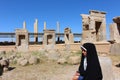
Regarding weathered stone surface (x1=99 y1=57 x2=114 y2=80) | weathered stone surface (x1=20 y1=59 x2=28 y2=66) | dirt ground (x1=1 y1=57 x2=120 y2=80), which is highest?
weathered stone surface (x1=99 y1=57 x2=114 y2=80)

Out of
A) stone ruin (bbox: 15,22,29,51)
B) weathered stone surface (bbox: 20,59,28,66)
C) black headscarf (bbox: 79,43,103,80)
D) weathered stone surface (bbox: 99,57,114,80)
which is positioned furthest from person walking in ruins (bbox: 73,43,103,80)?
stone ruin (bbox: 15,22,29,51)

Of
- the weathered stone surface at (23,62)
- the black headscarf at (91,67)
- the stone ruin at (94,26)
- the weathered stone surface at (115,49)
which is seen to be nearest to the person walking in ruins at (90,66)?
the black headscarf at (91,67)

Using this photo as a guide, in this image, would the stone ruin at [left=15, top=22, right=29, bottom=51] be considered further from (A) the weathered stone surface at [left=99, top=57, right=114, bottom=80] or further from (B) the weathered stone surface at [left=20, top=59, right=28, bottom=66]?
(A) the weathered stone surface at [left=99, top=57, right=114, bottom=80]

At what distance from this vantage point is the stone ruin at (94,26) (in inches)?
881

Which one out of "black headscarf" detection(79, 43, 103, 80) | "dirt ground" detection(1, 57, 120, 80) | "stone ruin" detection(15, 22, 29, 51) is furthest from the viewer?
"stone ruin" detection(15, 22, 29, 51)

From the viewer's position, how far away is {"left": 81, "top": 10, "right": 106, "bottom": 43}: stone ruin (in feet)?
73.4

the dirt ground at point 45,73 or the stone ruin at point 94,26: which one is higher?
the stone ruin at point 94,26

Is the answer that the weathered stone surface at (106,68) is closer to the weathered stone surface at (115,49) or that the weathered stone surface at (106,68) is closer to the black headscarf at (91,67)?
the black headscarf at (91,67)

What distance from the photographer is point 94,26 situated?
22.6 meters

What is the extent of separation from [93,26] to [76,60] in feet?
32.5

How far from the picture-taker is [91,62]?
14.1 ft

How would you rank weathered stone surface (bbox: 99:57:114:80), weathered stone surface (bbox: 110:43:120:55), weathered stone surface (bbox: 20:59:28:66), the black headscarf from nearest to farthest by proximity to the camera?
the black headscarf < weathered stone surface (bbox: 99:57:114:80) < weathered stone surface (bbox: 20:59:28:66) < weathered stone surface (bbox: 110:43:120:55)

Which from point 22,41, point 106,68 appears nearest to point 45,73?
point 106,68

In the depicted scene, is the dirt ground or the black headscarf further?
the dirt ground
